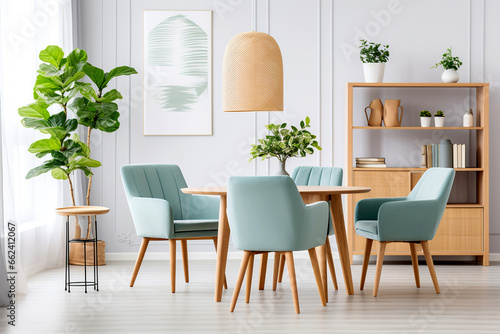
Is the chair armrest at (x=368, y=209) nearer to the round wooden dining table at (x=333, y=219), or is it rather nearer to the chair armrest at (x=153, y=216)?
the round wooden dining table at (x=333, y=219)

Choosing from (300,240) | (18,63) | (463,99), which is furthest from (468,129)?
(18,63)

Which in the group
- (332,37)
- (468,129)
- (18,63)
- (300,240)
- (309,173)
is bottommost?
(300,240)

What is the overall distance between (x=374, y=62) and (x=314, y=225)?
240 centimetres

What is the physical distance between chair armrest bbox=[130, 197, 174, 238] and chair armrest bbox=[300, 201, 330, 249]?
40.0 inches

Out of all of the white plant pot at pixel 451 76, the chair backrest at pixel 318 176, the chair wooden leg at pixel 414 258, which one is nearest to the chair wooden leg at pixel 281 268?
the chair backrest at pixel 318 176

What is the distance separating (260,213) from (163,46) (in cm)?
280

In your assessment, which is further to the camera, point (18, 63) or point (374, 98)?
point (374, 98)

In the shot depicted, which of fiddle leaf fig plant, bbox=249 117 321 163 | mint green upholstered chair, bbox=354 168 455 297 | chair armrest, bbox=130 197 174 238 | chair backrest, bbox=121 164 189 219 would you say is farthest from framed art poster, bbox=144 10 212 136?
mint green upholstered chair, bbox=354 168 455 297

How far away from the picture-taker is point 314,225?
337 centimetres

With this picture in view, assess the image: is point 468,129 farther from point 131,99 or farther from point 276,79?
point 131,99

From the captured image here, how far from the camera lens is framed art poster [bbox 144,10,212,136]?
555cm

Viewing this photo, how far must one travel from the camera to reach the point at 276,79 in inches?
Result: 148

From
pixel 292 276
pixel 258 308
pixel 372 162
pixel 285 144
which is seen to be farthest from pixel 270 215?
pixel 372 162

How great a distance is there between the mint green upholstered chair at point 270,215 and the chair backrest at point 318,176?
999mm
